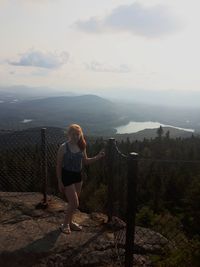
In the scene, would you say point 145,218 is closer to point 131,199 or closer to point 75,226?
point 75,226

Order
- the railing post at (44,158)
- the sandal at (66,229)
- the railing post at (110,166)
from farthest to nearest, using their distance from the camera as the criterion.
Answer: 1. the railing post at (44,158)
2. the railing post at (110,166)
3. the sandal at (66,229)

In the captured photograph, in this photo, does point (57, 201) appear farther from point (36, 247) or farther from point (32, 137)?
point (36, 247)

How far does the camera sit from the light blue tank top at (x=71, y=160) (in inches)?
255

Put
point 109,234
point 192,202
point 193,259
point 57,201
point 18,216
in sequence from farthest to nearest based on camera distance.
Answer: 1. point 192,202
2. point 57,201
3. point 18,216
4. point 109,234
5. point 193,259

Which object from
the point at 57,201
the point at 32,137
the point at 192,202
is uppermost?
the point at 32,137

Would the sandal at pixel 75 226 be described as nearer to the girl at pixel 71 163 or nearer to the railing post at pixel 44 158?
the girl at pixel 71 163

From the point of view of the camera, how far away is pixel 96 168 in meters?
61.9

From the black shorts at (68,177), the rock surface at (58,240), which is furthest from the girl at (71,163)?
the rock surface at (58,240)

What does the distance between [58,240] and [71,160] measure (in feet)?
4.73

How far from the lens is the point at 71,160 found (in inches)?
255

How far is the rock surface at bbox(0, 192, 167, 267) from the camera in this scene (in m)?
6.05

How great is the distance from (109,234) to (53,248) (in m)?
1.23

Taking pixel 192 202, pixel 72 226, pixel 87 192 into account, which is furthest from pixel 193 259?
pixel 87 192

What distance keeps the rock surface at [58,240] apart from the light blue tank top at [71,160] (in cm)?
130
